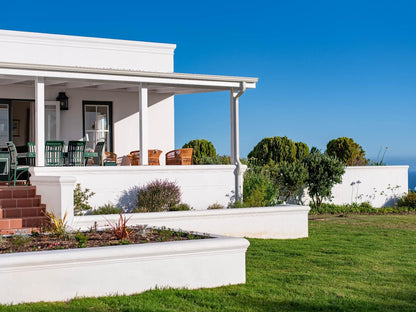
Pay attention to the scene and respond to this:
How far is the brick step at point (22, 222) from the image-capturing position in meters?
11.6

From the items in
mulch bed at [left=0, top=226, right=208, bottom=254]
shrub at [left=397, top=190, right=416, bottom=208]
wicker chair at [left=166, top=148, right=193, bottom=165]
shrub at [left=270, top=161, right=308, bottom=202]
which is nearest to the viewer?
mulch bed at [left=0, top=226, right=208, bottom=254]

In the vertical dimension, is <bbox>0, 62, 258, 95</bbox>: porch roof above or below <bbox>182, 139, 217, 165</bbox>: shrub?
above

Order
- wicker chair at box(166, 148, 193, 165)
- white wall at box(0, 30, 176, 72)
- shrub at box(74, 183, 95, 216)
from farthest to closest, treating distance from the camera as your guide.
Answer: white wall at box(0, 30, 176, 72)
wicker chair at box(166, 148, 193, 165)
shrub at box(74, 183, 95, 216)

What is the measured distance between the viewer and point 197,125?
2952 centimetres

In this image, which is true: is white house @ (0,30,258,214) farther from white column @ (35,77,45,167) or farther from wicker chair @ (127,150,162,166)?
wicker chair @ (127,150,162,166)

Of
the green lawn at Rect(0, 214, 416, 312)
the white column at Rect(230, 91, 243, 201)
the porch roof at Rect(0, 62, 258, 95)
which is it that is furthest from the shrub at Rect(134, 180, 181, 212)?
the porch roof at Rect(0, 62, 258, 95)

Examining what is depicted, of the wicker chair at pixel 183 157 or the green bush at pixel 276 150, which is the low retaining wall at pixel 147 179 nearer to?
the wicker chair at pixel 183 157

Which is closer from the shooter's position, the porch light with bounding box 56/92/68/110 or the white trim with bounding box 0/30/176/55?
the porch light with bounding box 56/92/68/110

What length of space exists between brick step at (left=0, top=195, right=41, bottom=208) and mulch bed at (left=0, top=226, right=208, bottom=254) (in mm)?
3527

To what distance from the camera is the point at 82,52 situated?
17984 millimetres

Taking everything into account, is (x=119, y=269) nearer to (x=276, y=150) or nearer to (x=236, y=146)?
(x=236, y=146)

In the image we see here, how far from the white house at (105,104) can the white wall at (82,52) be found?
0.10ft

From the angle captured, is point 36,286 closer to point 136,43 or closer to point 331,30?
point 136,43

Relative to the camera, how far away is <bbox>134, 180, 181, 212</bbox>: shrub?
13.5 meters
